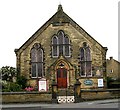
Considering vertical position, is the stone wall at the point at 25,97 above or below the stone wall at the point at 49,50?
below

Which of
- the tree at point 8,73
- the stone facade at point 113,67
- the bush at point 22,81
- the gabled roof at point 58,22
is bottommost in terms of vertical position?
the bush at point 22,81

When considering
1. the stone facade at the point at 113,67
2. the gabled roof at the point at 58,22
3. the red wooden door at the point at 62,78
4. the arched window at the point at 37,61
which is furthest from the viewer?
the stone facade at the point at 113,67

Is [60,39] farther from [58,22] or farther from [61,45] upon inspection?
[58,22]

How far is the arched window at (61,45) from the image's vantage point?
40750mm

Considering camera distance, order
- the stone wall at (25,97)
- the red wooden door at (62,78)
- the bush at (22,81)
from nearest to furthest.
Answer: the stone wall at (25,97), the bush at (22,81), the red wooden door at (62,78)

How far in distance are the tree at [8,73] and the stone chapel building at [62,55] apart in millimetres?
869

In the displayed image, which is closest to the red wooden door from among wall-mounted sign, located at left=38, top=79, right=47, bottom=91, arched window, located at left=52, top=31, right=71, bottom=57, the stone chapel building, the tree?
the stone chapel building

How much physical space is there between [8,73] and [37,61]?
3677mm

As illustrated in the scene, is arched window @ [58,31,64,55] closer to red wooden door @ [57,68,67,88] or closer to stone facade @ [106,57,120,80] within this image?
red wooden door @ [57,68,67,88]

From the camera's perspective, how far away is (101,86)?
40031 millimetres

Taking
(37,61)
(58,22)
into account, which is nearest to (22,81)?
(37,61)

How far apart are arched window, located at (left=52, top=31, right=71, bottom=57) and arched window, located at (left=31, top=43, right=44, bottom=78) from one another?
165 centimetres

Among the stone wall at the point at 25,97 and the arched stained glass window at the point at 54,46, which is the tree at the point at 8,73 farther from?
the stone wall at the point at 25,97

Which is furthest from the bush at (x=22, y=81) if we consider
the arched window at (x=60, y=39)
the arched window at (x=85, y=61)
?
the arched window at (x=85, y=61)
